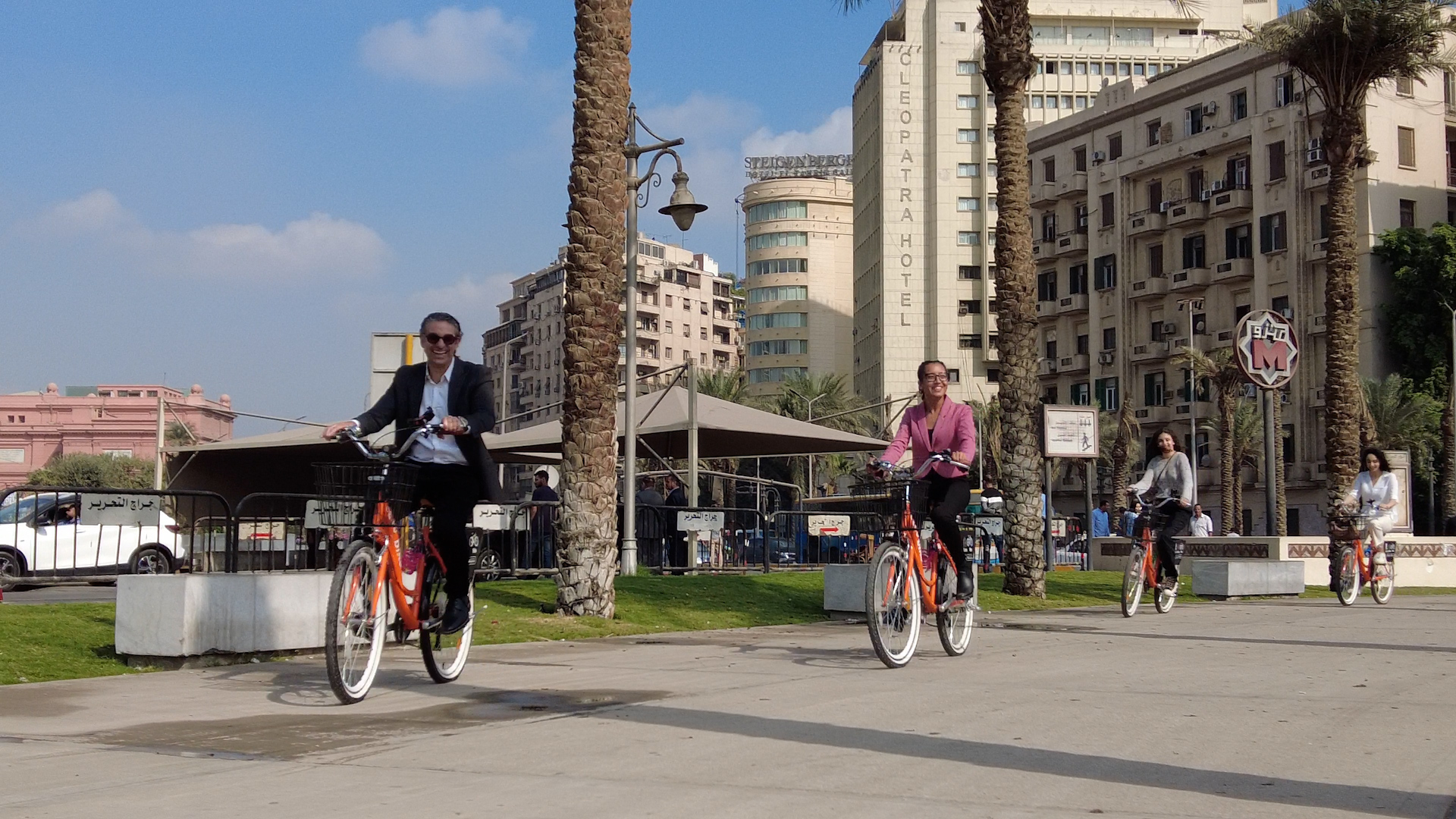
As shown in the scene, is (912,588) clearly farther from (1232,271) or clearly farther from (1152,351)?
(1152,351)

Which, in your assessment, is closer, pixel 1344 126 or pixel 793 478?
pixel 1344 126

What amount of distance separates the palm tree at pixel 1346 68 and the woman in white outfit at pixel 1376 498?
1094 cm

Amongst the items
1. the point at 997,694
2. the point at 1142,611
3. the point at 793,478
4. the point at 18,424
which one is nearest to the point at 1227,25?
the point at 793,478

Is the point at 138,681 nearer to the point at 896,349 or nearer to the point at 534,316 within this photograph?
the point at 896,349

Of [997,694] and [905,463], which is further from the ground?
[905,463]

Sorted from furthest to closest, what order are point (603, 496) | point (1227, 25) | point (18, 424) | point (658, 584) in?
point (18, 424)
point (1227, 25)
point (658, 584)
point (603, 496)

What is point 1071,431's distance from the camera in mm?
27000

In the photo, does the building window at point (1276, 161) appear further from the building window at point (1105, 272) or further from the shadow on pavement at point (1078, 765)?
the shadow on pavement at point (1078, 765)

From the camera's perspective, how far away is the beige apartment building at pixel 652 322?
5950 inches

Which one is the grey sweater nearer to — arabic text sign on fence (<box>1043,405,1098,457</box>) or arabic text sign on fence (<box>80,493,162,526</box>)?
arabic text sign on fence (<box>80,493,162,526</box>)

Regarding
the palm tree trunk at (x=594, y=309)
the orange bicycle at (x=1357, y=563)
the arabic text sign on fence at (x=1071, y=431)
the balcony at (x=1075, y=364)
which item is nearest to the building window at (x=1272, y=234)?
the balcony at (x=1075, y=364)

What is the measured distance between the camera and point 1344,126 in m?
30.8

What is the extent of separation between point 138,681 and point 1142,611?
428 inches

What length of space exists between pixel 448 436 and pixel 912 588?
326 centimetres
